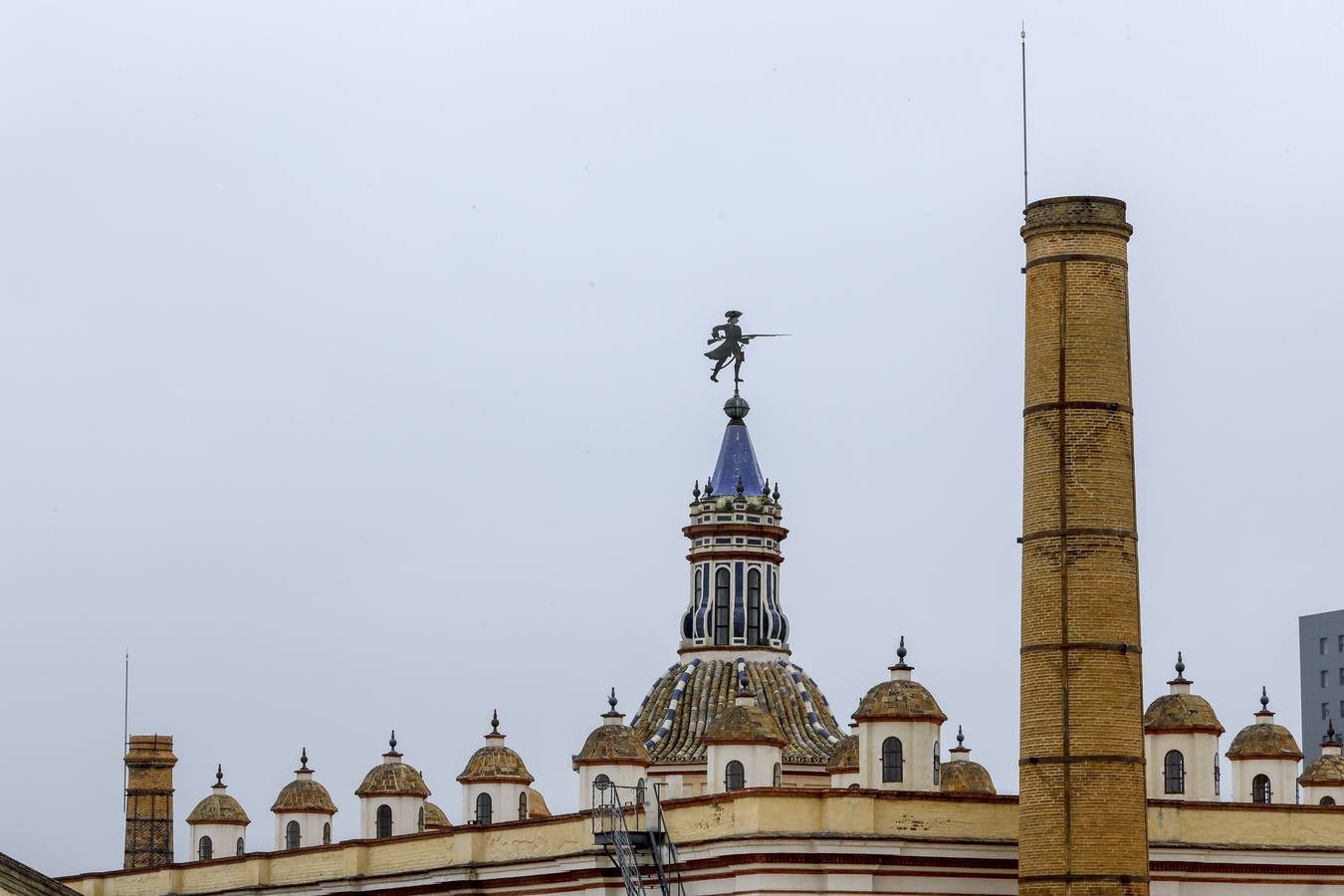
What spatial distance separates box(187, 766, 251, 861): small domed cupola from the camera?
70.6 meters

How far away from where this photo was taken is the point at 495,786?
6003cm

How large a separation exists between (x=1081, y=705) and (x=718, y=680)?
16456 mm

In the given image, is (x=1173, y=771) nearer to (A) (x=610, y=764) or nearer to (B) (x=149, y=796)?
(A) (x=610, y=764)

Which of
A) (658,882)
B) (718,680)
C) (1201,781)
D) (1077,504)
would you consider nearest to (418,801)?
(718,680)

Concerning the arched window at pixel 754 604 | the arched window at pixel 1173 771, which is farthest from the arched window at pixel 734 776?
the arched window at pixel 754 604

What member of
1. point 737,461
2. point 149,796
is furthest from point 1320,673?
point 737,461

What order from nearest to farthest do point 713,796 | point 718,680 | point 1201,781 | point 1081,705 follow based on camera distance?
point 1081,705 < point 713,796 < point 1201,781 < point 718,680

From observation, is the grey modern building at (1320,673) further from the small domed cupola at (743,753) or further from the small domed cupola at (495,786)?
the small domed cupola at (743,753)

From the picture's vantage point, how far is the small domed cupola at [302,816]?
67.8 m

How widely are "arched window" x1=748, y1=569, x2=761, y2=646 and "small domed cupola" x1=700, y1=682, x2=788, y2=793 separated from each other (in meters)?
10.9

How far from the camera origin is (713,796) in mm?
50125

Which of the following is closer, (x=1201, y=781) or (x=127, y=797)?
(x=1201, y=781)

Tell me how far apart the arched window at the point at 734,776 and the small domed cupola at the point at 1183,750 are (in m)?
7.93

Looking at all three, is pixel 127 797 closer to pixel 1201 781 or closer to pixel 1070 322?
pixel 1201 781
